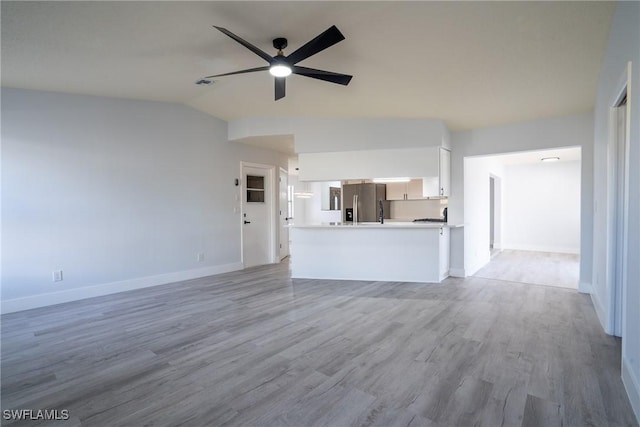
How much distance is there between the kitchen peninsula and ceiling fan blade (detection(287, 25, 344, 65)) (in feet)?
9.71

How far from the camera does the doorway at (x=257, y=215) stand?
6375mm

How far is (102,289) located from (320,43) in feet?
14.3

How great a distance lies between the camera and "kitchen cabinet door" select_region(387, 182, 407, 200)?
5887mm

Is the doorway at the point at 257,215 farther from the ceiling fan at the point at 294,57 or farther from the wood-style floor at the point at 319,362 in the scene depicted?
the ceiling fan at the point at 294,57

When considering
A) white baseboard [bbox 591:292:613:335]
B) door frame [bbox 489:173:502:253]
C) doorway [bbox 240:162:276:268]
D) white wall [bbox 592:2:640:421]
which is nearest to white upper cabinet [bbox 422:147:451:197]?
white baseboard [bbox 591:292:613:335]

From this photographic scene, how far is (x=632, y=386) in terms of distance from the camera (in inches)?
73.8

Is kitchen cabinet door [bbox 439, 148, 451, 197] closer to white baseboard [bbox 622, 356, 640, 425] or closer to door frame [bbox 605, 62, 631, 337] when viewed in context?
door frame [bbox 605, 62, 631, 337]

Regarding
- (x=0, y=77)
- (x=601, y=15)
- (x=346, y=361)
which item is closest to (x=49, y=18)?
(x=0, y=77)

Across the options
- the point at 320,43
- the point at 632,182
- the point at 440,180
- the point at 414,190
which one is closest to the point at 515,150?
the point at 440,180

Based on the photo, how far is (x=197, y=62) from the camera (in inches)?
137

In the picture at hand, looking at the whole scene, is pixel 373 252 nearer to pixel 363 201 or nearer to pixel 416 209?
pixel 363 201

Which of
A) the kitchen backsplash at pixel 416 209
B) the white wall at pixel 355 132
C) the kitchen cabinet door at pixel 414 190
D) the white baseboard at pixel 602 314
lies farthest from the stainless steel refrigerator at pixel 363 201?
the white baseboard at pixel 602 314

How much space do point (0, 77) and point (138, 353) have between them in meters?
3.48

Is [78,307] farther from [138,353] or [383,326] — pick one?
[383,326]
